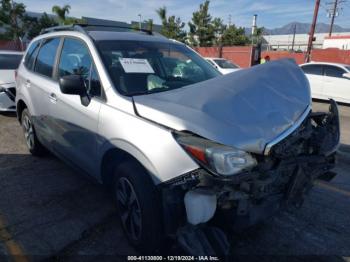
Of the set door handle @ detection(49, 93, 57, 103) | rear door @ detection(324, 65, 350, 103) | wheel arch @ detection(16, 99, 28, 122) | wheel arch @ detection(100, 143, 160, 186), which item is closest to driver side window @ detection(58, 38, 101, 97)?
door handle @ detection(49, 93, 57, 103)

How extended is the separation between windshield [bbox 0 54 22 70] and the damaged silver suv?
5.75m

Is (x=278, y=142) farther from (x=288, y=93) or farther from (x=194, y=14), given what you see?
(x=194, y=14)

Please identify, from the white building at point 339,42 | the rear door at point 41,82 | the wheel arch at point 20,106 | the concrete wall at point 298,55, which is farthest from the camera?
the white building at point 339,42

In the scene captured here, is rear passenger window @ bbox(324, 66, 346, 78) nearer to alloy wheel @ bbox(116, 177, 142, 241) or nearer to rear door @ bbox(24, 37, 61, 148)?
rear door @ bbox(24, 37, 61, 148)

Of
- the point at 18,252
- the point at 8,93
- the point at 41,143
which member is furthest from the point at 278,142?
the point at 8,93

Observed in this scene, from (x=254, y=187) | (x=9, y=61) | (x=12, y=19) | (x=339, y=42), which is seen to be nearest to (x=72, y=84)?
(x=254, y=187)

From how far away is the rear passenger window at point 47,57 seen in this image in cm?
412

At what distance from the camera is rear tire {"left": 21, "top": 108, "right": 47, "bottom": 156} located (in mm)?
4992

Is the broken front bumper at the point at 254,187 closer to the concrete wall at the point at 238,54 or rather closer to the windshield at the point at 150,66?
the windshield at the point at 150,66

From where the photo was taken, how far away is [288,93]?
120 inches

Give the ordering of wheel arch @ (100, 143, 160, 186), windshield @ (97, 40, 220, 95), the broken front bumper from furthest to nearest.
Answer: windshield @ (97, 40, 220, 95), wheel arch @ (100, 143, 160, 186), the broken front bumper

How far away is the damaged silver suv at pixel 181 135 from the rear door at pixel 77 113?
1 centimetres

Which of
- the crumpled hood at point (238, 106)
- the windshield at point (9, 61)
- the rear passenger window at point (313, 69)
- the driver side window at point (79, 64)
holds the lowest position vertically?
the rear passenger window at point (313, 69)

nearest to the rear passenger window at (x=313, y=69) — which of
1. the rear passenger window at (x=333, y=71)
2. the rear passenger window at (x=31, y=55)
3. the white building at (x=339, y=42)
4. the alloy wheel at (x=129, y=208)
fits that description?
the rear passenger window at (x=333, y=71)
